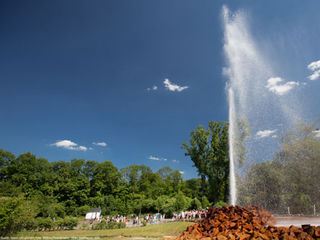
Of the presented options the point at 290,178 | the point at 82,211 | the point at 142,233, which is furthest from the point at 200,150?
the point at 82,211

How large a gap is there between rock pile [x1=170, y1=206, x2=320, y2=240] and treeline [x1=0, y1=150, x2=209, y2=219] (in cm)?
3530

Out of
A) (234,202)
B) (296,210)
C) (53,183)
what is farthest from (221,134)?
(53,183)

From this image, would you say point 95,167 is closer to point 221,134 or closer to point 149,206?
point 149,206

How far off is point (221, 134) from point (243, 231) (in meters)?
28.3

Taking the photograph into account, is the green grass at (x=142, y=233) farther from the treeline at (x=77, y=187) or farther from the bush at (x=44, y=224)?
the treeline at (x=77, y=187)

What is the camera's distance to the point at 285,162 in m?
19.6

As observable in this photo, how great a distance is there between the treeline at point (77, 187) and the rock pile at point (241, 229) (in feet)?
116

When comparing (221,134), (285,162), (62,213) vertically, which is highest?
(221,134)

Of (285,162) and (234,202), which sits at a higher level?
(285,162)

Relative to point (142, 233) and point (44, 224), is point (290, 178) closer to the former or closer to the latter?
point (142, 233)

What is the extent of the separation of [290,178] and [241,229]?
1706 centimetres

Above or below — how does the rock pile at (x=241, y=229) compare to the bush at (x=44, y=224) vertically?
above

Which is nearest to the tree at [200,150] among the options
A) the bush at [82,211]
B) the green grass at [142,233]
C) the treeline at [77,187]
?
the treeline at [77,187]

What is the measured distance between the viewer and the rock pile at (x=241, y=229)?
565 centimetres
